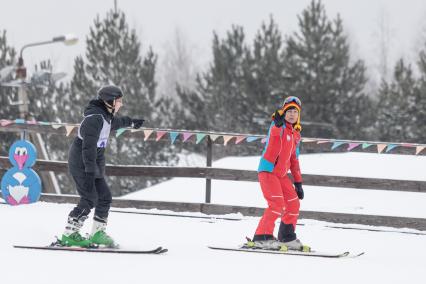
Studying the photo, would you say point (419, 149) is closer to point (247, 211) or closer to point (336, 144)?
point (336, 144)

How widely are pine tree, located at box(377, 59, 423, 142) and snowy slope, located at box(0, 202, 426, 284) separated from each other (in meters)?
19.1

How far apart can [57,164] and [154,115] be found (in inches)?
793

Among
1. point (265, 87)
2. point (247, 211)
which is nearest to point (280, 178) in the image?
point (247, 211)

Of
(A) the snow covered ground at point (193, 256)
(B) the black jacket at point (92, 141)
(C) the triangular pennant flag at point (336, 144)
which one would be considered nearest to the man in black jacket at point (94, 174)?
(B) the black jacket at point (92, 141)

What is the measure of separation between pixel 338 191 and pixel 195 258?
8577 millimetres

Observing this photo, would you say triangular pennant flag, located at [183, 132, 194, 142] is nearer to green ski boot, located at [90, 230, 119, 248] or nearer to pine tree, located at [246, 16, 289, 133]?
green ski boot, located at [90, 230, 119, 248]

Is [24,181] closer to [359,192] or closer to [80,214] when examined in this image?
[80,214]

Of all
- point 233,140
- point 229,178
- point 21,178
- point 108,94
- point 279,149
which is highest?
point 108,94

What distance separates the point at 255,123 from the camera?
27.7m

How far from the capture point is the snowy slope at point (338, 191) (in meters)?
13.0

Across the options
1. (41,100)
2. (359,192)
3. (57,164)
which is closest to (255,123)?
(41,100)

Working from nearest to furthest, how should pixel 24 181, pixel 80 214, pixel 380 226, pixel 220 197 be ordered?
pixel 80 214, pixel 380 226, pixel 24 181, pixel 220 197

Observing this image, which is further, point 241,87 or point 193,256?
point 241,87

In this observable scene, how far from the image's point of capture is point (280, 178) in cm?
692
